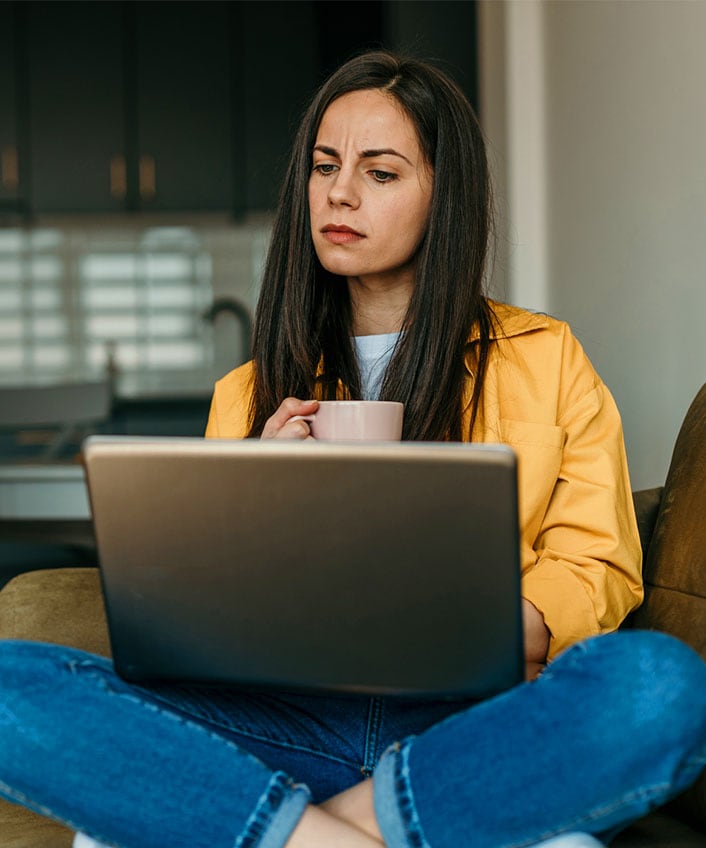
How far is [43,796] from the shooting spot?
1032mm

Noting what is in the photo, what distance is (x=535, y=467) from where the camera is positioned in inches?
53.2

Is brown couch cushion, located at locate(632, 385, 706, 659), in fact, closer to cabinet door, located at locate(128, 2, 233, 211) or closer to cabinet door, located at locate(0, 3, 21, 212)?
cabinet door, located at locate(128, 2, 233, 211)

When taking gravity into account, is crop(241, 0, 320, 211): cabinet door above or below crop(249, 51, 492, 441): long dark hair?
above

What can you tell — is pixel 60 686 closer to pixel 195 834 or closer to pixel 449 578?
pixel 195 834

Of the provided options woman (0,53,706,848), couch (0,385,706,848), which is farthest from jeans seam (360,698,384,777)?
couch (0,385,706,848)

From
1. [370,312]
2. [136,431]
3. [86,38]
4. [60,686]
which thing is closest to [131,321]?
[136,431]

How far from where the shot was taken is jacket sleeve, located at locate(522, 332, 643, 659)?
4.10 feet

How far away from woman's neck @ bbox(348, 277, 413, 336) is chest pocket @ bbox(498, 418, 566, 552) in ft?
0.96

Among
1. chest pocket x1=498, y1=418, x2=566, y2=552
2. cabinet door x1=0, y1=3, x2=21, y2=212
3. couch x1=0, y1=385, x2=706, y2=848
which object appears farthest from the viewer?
cabinet door x1=0, y1=3, x2=21, y2=212

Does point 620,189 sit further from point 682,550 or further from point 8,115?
point 8,115

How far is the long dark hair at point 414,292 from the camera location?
1.49m

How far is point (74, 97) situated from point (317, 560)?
496 centimetres

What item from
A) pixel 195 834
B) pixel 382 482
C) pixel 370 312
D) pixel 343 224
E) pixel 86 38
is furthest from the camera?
pixel 86 38

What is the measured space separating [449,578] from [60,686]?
403 millimetres
